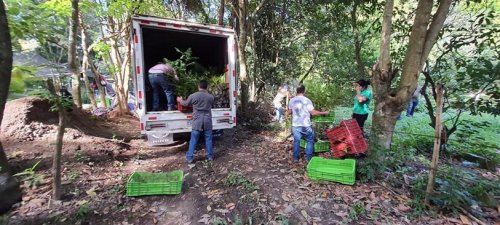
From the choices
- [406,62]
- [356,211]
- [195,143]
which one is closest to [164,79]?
[195,143]

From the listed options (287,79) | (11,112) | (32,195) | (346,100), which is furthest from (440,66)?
(11,112)

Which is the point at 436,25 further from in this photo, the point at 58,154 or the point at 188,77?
the point at 58,154

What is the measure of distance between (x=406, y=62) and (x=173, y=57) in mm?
5652

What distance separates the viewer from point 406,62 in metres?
4.67

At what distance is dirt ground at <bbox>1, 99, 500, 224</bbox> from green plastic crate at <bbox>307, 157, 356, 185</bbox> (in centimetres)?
11

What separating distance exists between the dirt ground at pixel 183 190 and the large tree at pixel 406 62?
1214 millimetres

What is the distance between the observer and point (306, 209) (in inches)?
149

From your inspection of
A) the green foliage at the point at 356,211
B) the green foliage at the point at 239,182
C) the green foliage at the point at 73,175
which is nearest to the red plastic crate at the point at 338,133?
the green foliage at the point at 356,211

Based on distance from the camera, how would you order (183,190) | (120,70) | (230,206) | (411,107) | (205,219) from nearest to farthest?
(205,219), (230,206), (183,190), (411,107), (120,70)

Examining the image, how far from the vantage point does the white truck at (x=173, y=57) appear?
5489mm

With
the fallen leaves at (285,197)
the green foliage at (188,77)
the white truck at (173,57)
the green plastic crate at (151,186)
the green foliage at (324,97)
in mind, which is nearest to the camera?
the green plastic crate at (151,186)

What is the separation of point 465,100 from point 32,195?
757 centimetres

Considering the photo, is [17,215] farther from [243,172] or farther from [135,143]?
[135,143]

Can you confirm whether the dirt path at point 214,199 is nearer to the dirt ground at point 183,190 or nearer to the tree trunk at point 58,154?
the dirt ground at point 183,190
